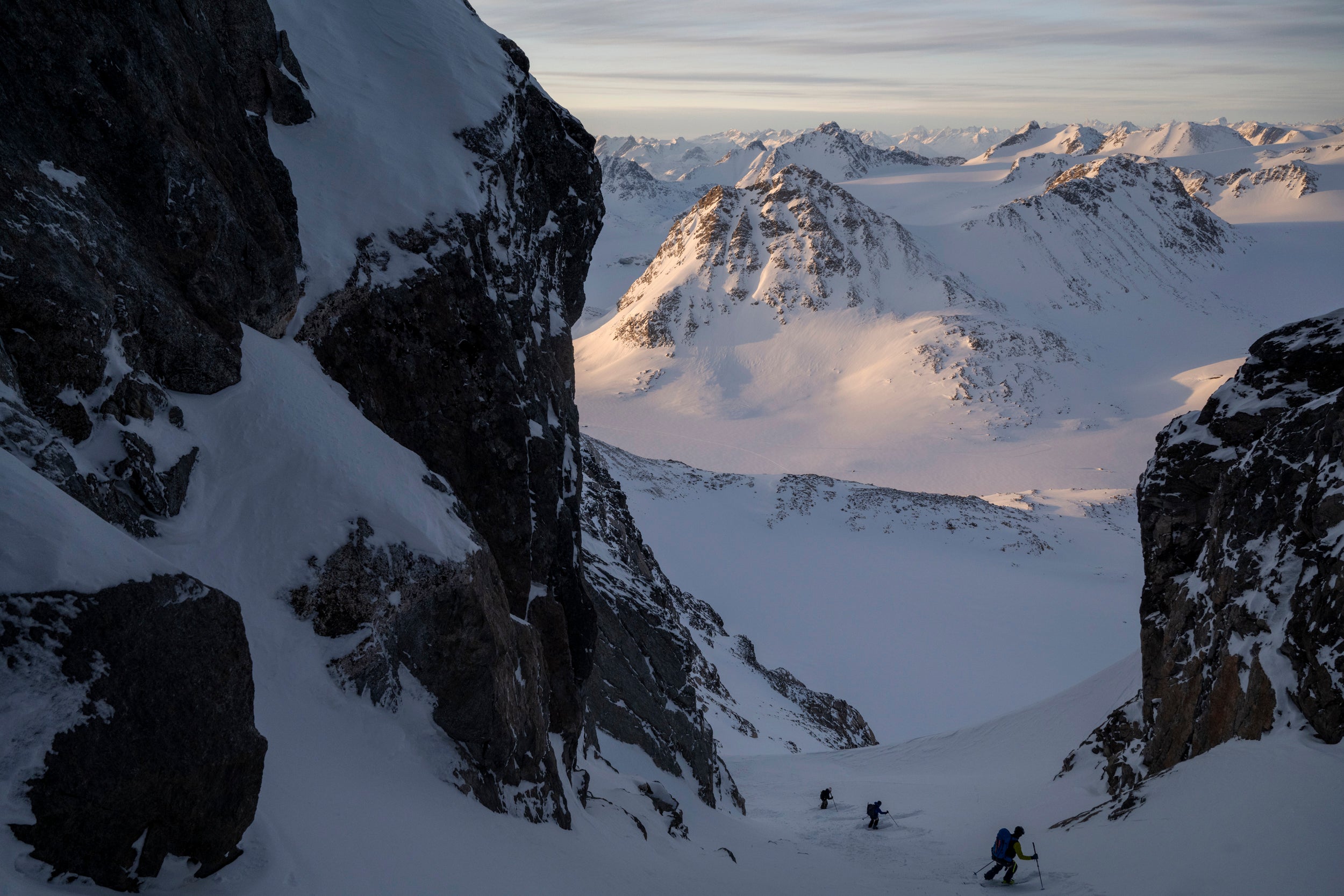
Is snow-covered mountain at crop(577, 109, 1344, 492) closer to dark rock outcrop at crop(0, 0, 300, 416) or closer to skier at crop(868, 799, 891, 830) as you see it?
skier at crop(868, 799, 891, 830)

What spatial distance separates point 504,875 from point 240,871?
223 cm

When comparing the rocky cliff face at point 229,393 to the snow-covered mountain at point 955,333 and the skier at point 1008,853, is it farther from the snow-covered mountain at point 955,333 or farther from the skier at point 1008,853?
the snow-covered mountain at point 955,333

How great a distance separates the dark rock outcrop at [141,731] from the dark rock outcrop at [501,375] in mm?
2634

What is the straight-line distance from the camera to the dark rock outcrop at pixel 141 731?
379 centimetres

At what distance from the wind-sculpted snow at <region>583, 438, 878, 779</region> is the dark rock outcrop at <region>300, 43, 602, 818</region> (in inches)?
129

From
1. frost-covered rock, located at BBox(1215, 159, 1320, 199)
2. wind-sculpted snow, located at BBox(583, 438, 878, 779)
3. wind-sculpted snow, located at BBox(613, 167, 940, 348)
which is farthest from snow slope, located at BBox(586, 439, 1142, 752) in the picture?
A: frost-covered rock, located at BBox(1215, 159, 1320, 199)

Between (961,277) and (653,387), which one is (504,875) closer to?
(653,387)

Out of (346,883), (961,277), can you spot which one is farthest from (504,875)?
(961,277)

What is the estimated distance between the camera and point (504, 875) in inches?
252

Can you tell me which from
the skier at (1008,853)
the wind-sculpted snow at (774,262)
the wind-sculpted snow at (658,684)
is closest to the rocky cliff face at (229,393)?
the wind-sculpted snow at (658,684)

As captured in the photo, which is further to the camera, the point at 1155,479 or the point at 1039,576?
the point at 1039,576

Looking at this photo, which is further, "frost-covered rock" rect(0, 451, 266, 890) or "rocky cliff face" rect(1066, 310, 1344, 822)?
"rocky cliff face" rect(1066, 310, 1344, 822)

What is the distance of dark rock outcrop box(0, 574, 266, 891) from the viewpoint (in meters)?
3.79

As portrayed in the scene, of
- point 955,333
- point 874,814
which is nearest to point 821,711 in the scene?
point 874,814
